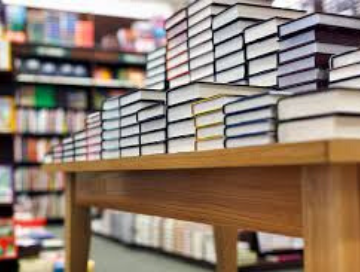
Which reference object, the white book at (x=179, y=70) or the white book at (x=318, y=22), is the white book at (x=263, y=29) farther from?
the white book at (x=179, y=70)

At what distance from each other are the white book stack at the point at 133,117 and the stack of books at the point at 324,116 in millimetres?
524

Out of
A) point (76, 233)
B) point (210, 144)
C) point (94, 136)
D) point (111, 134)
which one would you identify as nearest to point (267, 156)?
point (210, 144)

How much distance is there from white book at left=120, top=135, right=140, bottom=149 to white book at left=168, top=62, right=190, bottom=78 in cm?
27

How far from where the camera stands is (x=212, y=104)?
2.93ft

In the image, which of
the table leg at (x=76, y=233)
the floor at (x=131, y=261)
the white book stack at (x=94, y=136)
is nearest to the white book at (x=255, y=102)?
the white book stack at (x=94, y=136)

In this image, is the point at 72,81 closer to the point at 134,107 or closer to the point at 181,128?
the point at 134,107

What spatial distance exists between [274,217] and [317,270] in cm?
12

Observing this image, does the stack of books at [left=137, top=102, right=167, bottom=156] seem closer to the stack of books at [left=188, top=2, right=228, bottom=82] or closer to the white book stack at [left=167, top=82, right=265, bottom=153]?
the white book stack at [left=167, top=82, right=265, bottom=153]

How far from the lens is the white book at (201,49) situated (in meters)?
1.26

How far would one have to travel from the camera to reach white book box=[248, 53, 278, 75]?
1033 millimetres

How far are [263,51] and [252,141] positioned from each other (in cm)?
36

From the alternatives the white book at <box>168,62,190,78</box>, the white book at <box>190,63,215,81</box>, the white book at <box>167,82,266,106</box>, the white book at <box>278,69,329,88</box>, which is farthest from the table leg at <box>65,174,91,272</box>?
the white book at <box>278,69,329,88</box>

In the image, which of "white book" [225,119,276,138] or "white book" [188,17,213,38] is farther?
"white book" [188,17,213,38]

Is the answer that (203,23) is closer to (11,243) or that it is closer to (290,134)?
(290,134)
